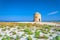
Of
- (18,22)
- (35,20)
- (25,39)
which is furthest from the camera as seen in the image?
(35,20)

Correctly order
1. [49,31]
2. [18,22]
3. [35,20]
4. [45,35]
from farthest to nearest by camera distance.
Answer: [35,20]
[18,22]
[49,31]
[45,35]

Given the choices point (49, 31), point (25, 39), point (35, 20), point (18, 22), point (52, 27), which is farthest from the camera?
point (35, 20)

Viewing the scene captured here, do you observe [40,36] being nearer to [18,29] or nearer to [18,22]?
[18,29]

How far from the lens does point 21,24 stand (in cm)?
453

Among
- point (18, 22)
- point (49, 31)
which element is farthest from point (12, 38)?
point (18, 22)

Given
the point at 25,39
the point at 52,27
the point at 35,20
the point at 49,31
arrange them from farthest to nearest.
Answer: the point at 35,20
the point at 52,27
the point at 49,31
the point at 25,39

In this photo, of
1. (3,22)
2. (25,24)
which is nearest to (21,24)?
(25,24)

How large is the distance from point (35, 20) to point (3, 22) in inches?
43.6

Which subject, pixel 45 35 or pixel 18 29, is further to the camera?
pixel 18 29

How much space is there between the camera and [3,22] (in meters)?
4.82

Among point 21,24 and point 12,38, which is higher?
point 21,24

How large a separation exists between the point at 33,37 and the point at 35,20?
1790 mm

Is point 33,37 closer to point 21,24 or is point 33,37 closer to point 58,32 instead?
point 58,32

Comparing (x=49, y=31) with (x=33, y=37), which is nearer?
(x=33, y=37)
